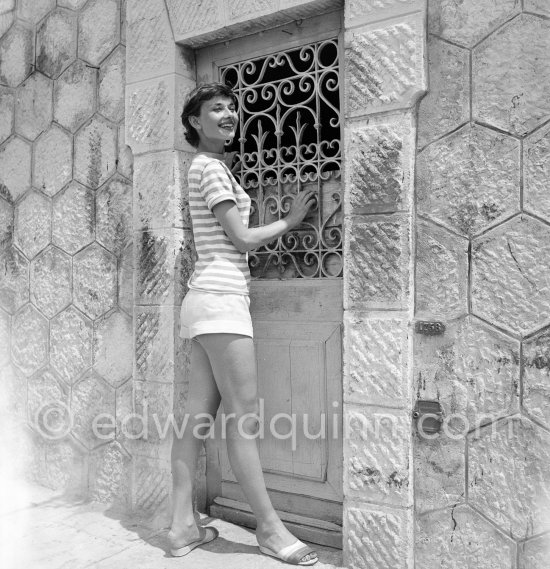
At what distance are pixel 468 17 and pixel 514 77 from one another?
315mm

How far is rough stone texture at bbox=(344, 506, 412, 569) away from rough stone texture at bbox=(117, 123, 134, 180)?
208cm

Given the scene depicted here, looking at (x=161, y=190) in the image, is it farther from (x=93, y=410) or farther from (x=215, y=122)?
(x=93, y=410)

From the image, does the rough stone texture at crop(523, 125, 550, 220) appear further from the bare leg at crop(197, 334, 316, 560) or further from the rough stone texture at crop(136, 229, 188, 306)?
the rough stone texture at crop(136, 229, 188, 306)

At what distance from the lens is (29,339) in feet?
A: 13.4

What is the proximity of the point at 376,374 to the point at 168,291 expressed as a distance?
3.91ft

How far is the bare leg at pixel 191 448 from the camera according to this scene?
2955 mm

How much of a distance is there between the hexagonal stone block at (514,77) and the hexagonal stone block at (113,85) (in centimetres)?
195

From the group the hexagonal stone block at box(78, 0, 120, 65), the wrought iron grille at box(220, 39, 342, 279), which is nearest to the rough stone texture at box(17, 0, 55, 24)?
the hexagonal stone block at box(78, 0, 120, 65)

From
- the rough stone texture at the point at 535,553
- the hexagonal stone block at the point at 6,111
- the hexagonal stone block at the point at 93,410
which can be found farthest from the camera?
the hexagonal stone block at the point at 6,111

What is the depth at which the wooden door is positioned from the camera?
121 inches

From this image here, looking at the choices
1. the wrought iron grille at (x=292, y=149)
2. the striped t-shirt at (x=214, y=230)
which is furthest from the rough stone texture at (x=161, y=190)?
the striped t-shirt at (x=214, y=230)

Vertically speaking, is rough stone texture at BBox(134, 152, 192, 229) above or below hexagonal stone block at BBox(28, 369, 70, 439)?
above

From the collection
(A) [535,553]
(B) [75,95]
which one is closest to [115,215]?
(B) [75,95]

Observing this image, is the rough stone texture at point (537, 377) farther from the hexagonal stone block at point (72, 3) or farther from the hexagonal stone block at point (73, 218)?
the hexagonal stone block at point (72, 3)
